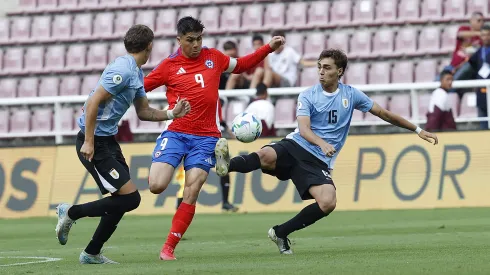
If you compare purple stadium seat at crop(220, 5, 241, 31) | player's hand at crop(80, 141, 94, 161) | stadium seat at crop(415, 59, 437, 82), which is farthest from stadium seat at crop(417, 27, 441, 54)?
player's hand at crop(80, 141, 94, 161)

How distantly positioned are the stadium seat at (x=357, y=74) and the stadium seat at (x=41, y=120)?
587 centimetres

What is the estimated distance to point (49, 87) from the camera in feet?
75.9

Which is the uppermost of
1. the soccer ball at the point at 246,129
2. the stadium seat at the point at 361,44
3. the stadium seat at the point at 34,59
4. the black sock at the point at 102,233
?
the stadium seat at the point at 361,44

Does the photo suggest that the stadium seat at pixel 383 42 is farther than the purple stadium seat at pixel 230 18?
No

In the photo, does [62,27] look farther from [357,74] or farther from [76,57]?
[357,74]

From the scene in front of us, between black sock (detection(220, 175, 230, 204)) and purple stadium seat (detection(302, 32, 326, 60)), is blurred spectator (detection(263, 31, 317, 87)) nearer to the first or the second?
purple stadium seat (detection(302, 32, 326, 60))

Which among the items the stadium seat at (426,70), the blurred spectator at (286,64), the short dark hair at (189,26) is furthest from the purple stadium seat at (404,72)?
the short dark hair at (189,26)

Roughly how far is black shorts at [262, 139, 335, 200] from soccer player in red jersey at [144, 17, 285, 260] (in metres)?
0.71

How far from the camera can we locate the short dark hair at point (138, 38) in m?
9.46

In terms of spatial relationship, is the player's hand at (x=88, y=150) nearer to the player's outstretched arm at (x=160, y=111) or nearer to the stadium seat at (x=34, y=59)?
Result: the player's outstretched arm at (x=160, y=111)

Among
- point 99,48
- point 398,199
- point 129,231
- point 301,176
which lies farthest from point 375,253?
point 99,48

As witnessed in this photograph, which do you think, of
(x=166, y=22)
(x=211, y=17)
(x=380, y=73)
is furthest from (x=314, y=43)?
(x=166, y=22)

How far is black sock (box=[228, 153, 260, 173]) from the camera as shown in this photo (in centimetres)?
1060

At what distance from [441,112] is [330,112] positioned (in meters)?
7.02
